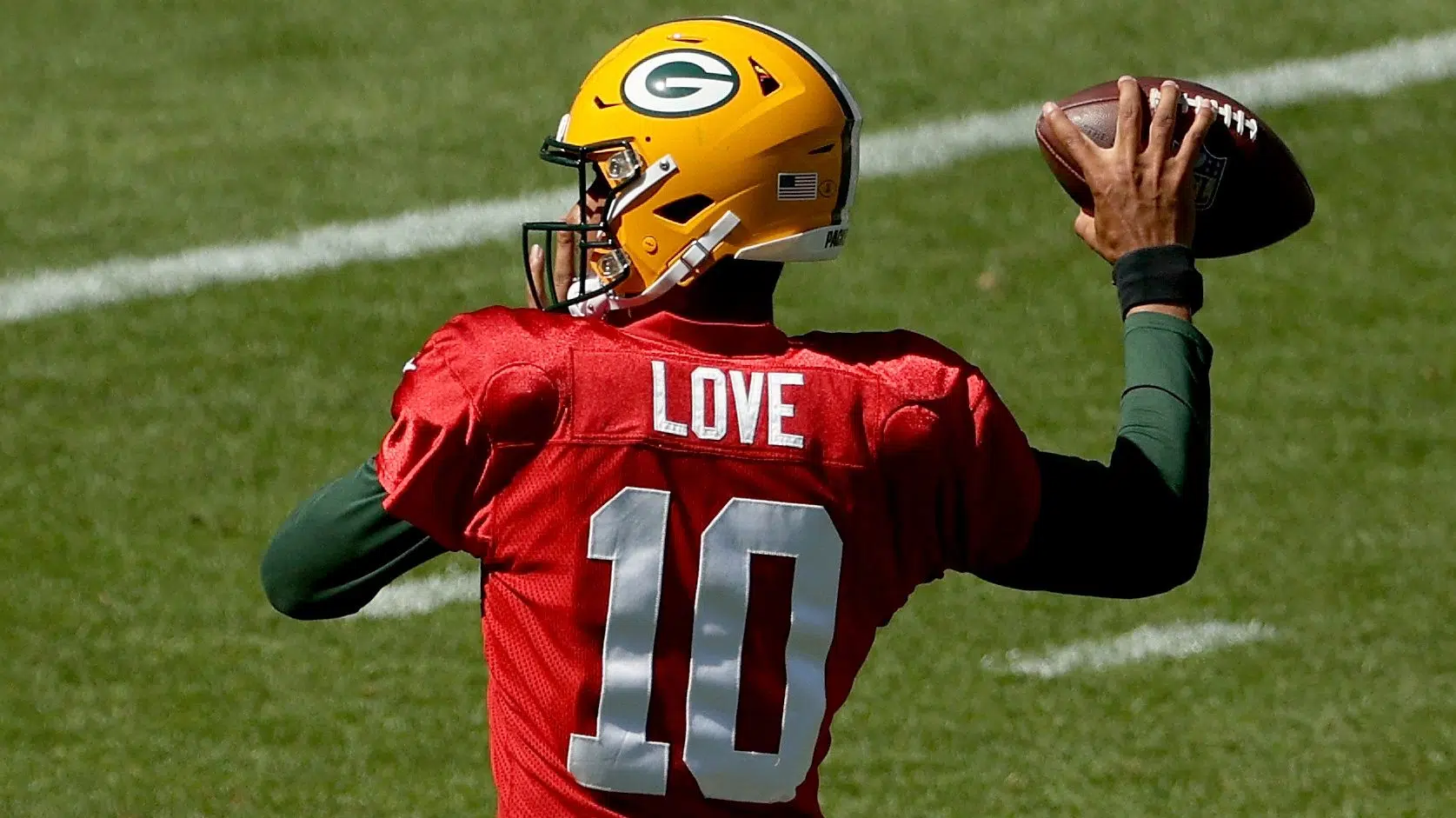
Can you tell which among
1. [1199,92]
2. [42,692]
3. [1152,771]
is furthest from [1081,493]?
[42,692]

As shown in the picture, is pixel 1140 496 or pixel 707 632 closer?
pixel 707 632

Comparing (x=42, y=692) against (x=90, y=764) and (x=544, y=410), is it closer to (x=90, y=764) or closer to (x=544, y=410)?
(x=90, y=764)

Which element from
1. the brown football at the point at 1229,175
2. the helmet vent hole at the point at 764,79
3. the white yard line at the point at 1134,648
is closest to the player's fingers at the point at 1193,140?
the brown football at the point at 1229,175

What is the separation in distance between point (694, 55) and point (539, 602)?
0.71m

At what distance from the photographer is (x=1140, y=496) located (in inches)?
110

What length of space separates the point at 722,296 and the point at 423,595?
2647mm

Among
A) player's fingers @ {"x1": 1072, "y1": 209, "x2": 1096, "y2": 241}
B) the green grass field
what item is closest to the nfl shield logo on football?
player's fingers @ {"x1": 1072, "y1": 209, "x2": 1096, "y2": 241}

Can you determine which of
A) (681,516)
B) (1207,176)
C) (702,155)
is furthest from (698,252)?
(1207,176)

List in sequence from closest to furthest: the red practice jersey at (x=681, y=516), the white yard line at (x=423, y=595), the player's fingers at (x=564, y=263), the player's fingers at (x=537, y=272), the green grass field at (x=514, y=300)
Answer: the red practice jersey at (x=681, y=516)
the player's fingers at (x=564, y=263)
the player's fingers at (x=537, y=272)
the green grass field at (x=514, y=300)
the white yard line at (x=423, y=595)

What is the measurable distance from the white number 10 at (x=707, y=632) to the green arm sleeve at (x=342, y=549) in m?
0.25

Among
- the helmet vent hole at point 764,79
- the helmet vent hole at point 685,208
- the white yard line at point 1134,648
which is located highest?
the helmet vent hole at point 764,79

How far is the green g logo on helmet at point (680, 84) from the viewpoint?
2846mm

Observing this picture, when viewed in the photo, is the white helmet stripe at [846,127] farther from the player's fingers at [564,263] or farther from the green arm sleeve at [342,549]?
the green arm sleeve at [342,549]

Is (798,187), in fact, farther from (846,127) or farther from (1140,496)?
(1140,496)
